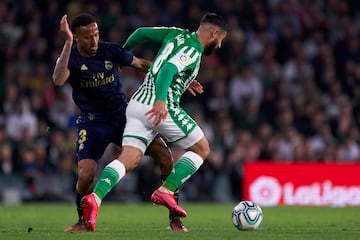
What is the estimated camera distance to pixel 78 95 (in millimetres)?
10359

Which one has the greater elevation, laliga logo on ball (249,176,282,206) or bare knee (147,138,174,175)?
bare knee (147,138,174,175)

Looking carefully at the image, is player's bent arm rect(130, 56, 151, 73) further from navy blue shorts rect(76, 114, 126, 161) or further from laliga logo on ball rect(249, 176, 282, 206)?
laliga logo on ball rect(249, 176, 282, 206)

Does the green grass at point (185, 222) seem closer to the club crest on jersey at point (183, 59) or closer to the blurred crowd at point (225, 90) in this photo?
the club crest on jersey at point (183, 59)

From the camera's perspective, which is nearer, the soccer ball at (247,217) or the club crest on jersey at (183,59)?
the club crest on jersey at (183,59)

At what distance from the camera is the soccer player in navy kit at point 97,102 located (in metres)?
10.1

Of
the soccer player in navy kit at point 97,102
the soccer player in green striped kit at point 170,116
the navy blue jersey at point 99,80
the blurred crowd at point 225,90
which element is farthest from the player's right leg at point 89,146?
the blurred crowd at point 225,90

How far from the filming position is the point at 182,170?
964cm

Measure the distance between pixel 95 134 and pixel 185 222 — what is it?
2.33 meters

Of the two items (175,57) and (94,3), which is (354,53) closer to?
(94,3)

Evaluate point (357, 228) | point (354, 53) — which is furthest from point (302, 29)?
point (357, 228)

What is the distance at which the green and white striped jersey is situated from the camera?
9516mm

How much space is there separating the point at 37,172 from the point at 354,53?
7.49m

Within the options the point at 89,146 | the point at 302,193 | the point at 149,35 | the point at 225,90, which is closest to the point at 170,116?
the point at 149,35

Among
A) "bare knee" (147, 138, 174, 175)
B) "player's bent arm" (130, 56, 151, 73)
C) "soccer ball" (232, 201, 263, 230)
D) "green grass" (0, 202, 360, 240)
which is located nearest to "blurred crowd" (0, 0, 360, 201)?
"green grass" (0, 202, 360, 240)
